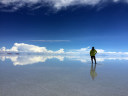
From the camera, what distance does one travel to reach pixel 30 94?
3.86m

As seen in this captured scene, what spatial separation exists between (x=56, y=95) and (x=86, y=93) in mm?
1083

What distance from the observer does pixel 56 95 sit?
3.78m

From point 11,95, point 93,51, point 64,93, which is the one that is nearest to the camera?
point 11,95

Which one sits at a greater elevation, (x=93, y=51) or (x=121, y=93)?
(x=93, y=51)

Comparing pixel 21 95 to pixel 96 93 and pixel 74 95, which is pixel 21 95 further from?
pixel 96 93

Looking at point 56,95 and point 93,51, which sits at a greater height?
point 93,51

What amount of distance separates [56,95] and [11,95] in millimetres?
1498

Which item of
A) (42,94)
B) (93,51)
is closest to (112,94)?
(42,94)

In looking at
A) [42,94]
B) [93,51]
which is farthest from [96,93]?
[93,51]

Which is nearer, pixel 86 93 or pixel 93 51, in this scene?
pixel 86 93

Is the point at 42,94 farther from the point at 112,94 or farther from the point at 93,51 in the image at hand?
the point at 93,51

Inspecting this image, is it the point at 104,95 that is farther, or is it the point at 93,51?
the point at 93,51

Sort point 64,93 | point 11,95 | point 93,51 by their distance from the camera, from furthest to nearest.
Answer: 1. point 93,51
2. point 64,93
3. point 11,95

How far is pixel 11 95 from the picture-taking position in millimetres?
3713
